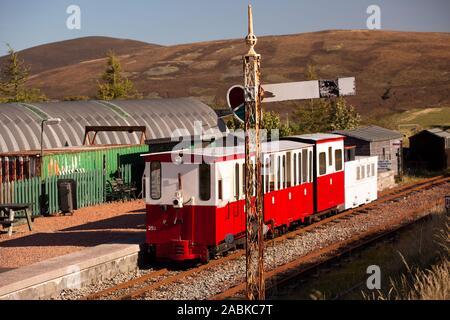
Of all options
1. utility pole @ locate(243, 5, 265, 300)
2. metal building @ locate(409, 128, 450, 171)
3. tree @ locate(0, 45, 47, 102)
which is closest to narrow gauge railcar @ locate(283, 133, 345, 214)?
utility pole @ locate(243, 5, 265, 300)

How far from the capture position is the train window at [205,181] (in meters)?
17.0

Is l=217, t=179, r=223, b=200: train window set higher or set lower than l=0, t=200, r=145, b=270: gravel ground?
higher

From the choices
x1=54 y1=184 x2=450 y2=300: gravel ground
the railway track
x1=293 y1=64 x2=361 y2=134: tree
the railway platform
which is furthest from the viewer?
x1=293 y1=64 x2=361 y2=134: tree

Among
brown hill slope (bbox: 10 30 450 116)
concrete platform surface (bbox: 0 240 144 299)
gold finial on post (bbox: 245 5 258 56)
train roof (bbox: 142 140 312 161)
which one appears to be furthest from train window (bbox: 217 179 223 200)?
brown hill slope (bbox: 10 30 450 116)

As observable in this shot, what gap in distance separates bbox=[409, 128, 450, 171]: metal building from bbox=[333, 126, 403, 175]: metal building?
11.8 feet

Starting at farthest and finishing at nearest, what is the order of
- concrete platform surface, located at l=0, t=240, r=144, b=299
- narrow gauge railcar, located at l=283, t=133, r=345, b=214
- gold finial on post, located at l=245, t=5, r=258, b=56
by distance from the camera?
1. narrow gauge railcar, located at l=283, t=133, r=345, b=214
2. concrete platform surface, located at l=0, t=240, r=144, b=299
3. gold finial on post, located at l=245, t=5, r=258, b=56

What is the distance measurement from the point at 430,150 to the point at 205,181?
27188 millimetres

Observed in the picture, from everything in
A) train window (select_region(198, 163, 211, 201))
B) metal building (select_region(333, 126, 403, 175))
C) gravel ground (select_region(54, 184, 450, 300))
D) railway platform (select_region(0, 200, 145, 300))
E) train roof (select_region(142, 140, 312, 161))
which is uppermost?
train roof (select_region(142, 140, 312, 161))

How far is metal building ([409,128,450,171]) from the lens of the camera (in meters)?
41.2

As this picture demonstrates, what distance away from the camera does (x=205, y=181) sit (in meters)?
17.0

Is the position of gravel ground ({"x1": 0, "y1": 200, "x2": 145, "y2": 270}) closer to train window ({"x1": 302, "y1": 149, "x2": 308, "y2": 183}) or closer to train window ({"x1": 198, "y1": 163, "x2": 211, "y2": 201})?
train window ({"x1": 198, "y1": 163, "x2": 211, "y2": 201})

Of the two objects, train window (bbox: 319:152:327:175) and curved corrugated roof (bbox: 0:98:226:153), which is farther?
curved corrugated roof (bbox: 0:98:226:153)

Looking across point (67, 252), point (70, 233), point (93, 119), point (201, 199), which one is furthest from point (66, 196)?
point (93, 119)
